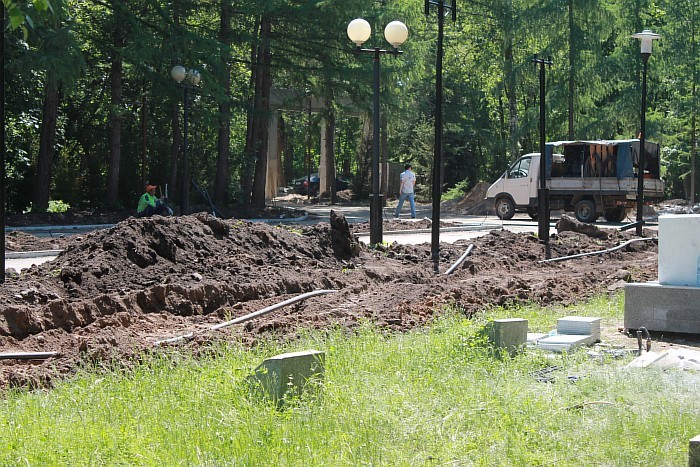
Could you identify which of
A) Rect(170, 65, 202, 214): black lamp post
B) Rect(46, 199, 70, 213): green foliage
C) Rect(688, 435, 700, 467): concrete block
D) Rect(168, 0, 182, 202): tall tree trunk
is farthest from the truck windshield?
Rect(688, 435, 700, 467): concrete block

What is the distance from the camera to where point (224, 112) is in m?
32.1

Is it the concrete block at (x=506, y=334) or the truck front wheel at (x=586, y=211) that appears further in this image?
the truck front wheel at (x=586, y=211)

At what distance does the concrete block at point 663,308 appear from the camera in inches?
359

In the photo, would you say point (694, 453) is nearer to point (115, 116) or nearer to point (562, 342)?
point (562, 342)

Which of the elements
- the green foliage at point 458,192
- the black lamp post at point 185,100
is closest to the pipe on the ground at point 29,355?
the black lamp post at point 185,100

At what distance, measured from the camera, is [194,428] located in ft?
17.8

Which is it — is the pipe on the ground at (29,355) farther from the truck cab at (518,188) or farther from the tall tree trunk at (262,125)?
the truck cab at (518,188)

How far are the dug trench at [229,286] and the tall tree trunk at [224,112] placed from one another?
1447 centimetres

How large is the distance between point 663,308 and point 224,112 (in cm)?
2457

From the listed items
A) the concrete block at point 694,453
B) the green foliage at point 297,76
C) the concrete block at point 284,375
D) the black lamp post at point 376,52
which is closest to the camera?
the concrete block at point 694,453

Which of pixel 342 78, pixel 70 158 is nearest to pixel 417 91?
pixel 342 78

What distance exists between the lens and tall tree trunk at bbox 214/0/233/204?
29609 mm

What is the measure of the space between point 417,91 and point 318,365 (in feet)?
149

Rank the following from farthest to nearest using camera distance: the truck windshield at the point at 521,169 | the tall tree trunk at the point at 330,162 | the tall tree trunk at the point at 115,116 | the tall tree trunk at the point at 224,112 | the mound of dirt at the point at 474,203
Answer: the tall tree trunk at the point at 330,162 → the mound of dirt at the point at 474,203 → the truck windshield at the point at 521,169 → the tall tree trunk at the point at 115,116 → the tall tree trunk at the point at 224,112
